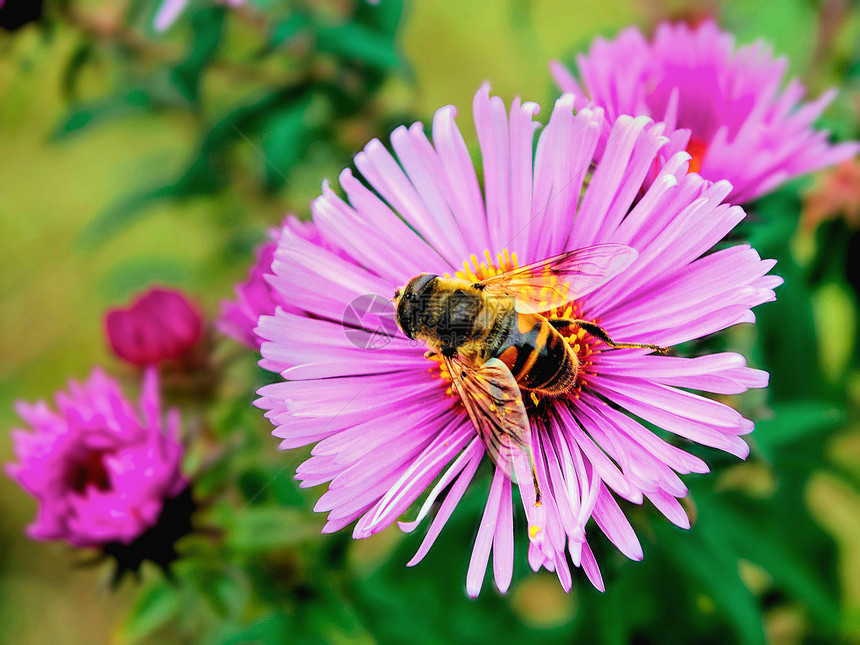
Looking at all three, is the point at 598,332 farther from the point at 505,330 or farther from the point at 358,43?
the point at 358,43

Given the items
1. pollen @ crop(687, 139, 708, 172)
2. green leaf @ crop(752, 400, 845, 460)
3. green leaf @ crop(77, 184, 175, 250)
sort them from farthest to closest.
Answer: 1. green leaf @ crop(77, 184, 175, 250)
2. green leaf @ crop(752, 400, 845, 460)
3. pollen @ crop(687, 139, 708, 172)

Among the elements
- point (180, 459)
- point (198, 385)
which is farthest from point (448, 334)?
point (198, 385)

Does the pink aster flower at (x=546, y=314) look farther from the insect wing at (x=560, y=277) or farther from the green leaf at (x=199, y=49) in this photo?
the green leaf at (x=199, y=49)

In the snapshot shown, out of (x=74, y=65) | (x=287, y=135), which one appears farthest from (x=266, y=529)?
(x=74, y=65)

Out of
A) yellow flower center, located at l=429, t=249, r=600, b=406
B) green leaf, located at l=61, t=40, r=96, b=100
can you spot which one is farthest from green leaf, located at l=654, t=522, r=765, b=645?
green leaf, located at l=61, t=40, r=96, b=100

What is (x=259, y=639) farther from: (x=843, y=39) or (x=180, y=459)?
(x=843, y=39)

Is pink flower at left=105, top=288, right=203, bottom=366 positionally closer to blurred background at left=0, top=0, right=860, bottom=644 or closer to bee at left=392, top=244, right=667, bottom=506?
blurred background at left=0, top=0, right=860, bottom=644

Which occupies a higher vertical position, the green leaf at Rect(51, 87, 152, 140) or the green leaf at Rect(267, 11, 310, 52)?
the green leaf at Rect(51, 87, 152, 140)
